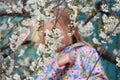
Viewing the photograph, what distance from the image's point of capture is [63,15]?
10.8 ft

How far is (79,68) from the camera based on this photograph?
304cm

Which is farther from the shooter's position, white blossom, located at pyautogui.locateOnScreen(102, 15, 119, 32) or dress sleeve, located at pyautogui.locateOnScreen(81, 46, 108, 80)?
white blossom, located at pyautogui.locateOnScreen(102, 15, 119, 32)

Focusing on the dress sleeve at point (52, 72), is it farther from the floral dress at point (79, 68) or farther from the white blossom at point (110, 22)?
the white blossom at point (110, 22)

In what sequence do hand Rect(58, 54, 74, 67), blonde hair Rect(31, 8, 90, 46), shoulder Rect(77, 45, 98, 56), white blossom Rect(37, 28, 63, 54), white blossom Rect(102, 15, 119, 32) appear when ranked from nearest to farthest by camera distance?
white blossom Rect(37, 28, 63, 54) → hand Rect(58, 54, 74, 67) → shoulder Rect(77, 45, 98, 56) → blonde hair Rect(31, 8, 90, 46) → white blossom Rect(102, 15, 119, 32)

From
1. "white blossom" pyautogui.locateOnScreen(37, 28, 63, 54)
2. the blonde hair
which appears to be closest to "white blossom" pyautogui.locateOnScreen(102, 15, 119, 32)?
the blonde hair

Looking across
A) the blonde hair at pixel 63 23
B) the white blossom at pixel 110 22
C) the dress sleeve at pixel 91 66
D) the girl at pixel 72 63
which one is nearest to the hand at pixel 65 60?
the girl at pixel 72 63

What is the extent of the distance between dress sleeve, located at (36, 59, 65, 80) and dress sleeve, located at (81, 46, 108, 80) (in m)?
0.17

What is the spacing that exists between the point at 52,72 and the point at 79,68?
0.20 m

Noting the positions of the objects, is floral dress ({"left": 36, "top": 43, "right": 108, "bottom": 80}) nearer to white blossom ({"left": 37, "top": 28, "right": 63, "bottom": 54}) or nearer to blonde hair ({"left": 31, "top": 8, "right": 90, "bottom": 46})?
blonde hair ({"left": 31, "top": 8, "right": 90, "bottom": 46})

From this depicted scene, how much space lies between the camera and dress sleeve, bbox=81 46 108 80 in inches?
118

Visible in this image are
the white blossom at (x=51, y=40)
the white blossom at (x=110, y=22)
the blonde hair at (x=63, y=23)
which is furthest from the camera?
the white blossom at (x=110, y=22)

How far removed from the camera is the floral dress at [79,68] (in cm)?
300

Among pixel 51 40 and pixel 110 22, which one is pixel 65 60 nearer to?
pixel 51 40

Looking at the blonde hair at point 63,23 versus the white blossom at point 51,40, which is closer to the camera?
the white blossom at point 51,40
